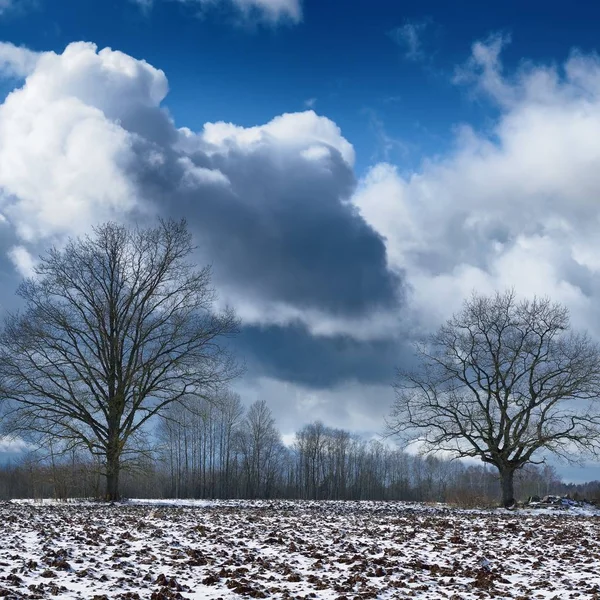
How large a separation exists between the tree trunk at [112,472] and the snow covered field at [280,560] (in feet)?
34.9

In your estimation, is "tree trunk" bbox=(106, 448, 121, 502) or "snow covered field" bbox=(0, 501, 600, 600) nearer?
"snow covered field" bbox=(0, 501, 600, 600)

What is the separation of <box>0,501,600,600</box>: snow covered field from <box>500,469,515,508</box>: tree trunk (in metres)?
16.0

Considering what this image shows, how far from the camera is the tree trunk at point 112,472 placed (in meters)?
32.1

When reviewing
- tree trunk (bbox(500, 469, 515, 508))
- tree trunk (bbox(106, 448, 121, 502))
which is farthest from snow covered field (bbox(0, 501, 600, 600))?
tree trunk (bbox(500, 469, 515, 508))

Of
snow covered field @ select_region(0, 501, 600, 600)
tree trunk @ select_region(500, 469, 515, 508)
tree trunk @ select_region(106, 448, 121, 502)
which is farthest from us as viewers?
tree trunk @ select_region(500, 469, 515, 508)

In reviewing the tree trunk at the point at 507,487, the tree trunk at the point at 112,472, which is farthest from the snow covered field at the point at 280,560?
the tree trunk at the point at 507,487

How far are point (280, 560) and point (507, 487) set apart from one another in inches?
1067

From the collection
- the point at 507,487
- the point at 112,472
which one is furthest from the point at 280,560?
the point at 507,487

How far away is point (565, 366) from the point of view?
124ft

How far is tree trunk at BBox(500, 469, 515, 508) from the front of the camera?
37.0 metres

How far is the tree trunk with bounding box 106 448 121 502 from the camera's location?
3209 centimetres

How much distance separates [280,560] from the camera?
14.2 meters

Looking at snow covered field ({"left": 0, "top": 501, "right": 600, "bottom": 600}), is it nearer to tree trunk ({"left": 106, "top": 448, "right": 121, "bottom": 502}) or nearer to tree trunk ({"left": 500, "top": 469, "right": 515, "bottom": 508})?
tree trunk ({"left": 106, "top": 448, "right": 121, "bottom": 502})

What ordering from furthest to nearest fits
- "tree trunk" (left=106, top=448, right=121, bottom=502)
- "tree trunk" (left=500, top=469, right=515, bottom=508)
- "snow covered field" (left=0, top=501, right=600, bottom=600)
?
"tree trunk" (left=500, top=469, right=515, bottom=508), "tree trunk" (left=106, top=448, right=121, bottom=502), "snow covered field" (left=0, top=501, right=600, bottom=600)
